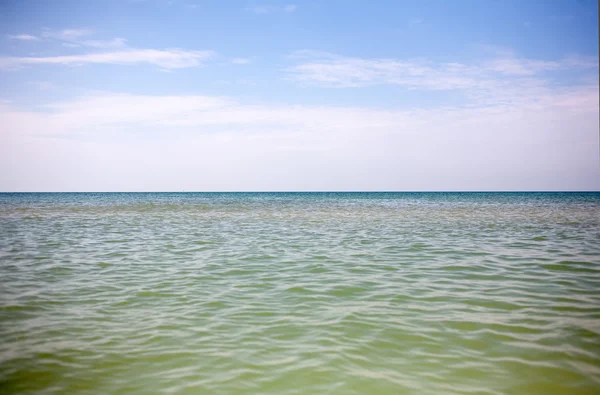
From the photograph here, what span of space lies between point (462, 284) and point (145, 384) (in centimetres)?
720

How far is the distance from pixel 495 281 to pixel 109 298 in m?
8.76

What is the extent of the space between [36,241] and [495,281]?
58.4ft

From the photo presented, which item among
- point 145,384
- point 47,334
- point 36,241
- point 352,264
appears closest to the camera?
point 145,384

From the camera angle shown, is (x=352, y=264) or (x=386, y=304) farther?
(x=352, y=264)

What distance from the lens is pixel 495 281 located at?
9492mm

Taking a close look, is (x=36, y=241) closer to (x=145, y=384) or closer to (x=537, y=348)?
(x=145, y=384)

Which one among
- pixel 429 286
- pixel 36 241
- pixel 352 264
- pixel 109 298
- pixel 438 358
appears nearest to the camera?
pixel 438 358

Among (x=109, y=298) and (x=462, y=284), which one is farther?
(x=462, y=284)

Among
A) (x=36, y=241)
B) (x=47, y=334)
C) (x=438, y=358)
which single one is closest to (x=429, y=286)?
(x=438, y=358)

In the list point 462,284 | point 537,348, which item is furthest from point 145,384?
point 462,284

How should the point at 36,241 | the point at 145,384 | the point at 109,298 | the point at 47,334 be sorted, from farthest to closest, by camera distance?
the point at 36,241, the point at 109,298, the point at 47,334, the point at 145,384

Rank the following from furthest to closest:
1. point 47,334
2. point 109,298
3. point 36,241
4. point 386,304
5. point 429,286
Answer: point 36,241, point 429,286, point 109,298, point 386,304, point 47,334

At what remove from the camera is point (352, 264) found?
11.6 meters

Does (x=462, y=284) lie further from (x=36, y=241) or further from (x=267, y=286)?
(x=36, y=241)
